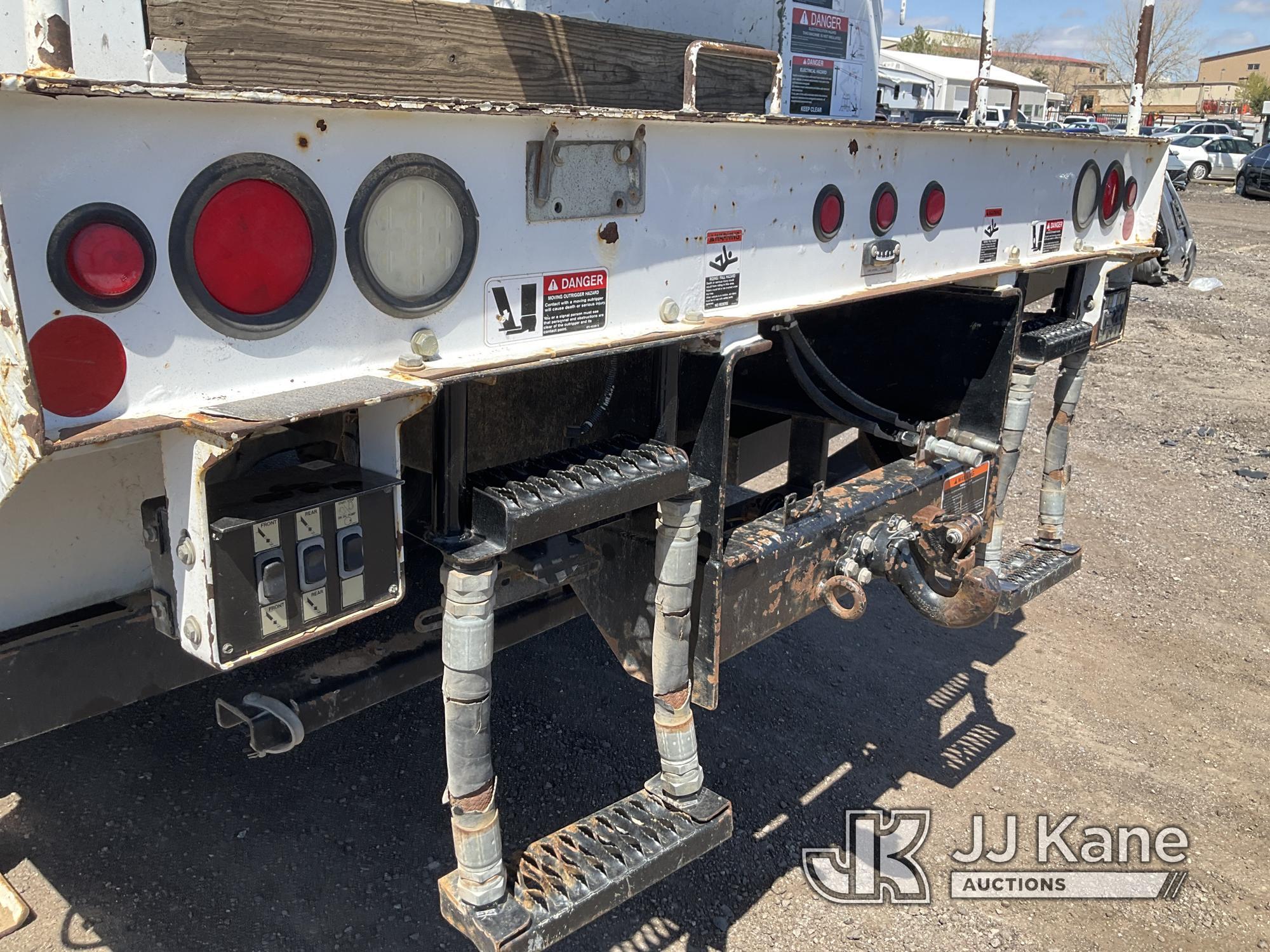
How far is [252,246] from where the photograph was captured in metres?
1.50

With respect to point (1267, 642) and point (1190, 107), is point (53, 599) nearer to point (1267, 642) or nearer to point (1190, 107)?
point (1267, 642)

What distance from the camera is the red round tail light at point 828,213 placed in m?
2.50

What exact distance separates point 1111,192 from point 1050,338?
25.8 inches

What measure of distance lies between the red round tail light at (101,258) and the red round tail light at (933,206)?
206cm

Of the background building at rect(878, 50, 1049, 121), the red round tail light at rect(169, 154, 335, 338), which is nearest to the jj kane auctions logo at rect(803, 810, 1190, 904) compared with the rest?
the red round tail light at rect(169, 154, 335, 338)

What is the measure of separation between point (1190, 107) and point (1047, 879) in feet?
232

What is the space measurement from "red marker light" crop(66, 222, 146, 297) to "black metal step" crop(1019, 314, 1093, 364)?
263 cm

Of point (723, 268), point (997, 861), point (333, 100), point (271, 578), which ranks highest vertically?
point (333, 100)

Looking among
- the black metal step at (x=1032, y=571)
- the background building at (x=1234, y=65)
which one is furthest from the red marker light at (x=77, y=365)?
the background building at (x=1234, y=65)

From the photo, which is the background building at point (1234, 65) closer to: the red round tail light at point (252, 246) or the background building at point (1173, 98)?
the background building at point (1173, 98)

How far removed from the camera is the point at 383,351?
1.70 meters

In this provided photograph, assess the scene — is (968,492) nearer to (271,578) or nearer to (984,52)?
(984,52)

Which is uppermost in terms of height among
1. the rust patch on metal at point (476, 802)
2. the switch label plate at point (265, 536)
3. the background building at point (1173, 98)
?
the background building at point (1173, 98)

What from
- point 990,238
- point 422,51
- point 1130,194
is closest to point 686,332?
point 422,51
